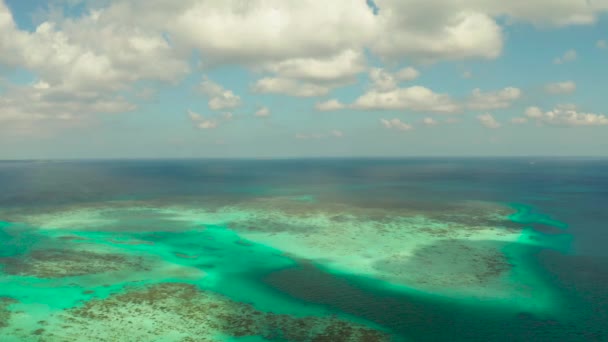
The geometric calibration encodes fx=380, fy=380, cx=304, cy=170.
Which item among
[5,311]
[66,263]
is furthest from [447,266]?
[66,263]

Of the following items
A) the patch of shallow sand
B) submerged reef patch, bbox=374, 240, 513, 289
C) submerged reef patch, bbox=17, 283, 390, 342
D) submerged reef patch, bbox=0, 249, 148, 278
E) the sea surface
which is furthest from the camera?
submerged reef patch, bbox=0, 249, 148, 278

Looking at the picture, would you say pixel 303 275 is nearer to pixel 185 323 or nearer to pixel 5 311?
pixel 185 323

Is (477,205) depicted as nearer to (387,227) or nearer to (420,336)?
(387,227)

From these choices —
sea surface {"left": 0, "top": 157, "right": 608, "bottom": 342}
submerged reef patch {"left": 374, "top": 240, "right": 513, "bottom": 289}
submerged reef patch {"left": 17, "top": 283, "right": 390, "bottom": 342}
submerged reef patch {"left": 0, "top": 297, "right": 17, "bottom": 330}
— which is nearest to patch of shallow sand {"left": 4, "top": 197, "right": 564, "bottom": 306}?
submerged reef patch {"left": 374, "top": 240, "right": 513, "bottom": 289}

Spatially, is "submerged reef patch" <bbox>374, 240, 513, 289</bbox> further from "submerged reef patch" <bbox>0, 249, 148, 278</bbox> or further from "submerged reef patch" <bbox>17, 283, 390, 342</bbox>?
"submerged reef patch" <bbox>0, 249, 148, 278</bbox>

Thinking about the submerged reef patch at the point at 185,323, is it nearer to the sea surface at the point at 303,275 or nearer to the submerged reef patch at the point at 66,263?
the sea surface at the point at 303,275
